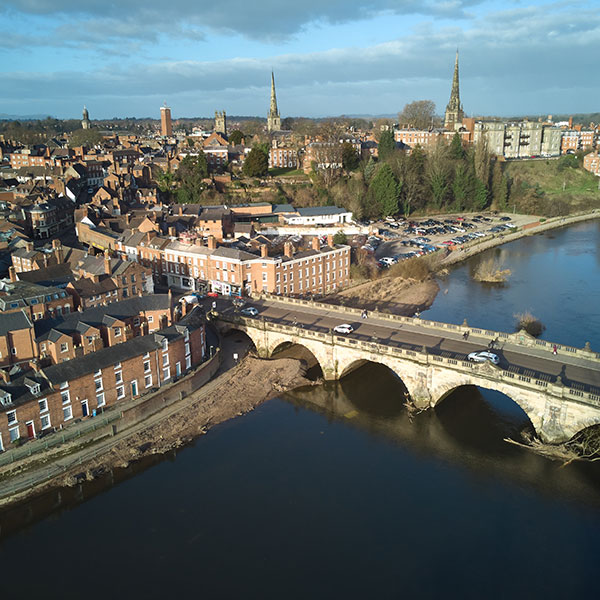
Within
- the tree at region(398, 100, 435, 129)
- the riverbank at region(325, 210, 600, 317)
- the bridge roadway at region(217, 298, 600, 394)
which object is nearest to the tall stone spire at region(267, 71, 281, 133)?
the tree at region(398, 100, 435, 129)

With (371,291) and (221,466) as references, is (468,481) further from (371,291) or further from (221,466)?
(371,291)

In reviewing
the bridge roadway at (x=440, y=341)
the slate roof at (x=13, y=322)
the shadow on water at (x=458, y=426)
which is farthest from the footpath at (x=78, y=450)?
the bridge roadway at (x=440, y=341)

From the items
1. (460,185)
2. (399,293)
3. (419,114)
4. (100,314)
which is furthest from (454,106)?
(100,314)

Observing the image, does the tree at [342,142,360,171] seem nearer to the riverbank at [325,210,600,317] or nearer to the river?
the riverbank at [325,210,600,317]

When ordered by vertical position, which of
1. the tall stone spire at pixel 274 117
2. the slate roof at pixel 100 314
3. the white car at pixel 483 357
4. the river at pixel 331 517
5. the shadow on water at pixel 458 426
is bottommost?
the river at pixel 331 517

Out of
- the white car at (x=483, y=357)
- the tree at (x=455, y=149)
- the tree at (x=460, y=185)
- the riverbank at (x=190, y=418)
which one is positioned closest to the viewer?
the riverbank at (x=190, y=418)

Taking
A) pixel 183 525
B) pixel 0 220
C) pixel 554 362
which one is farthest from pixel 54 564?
pixel 0 220

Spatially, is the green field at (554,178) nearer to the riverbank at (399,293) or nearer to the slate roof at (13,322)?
the riverbank at (399,293)
